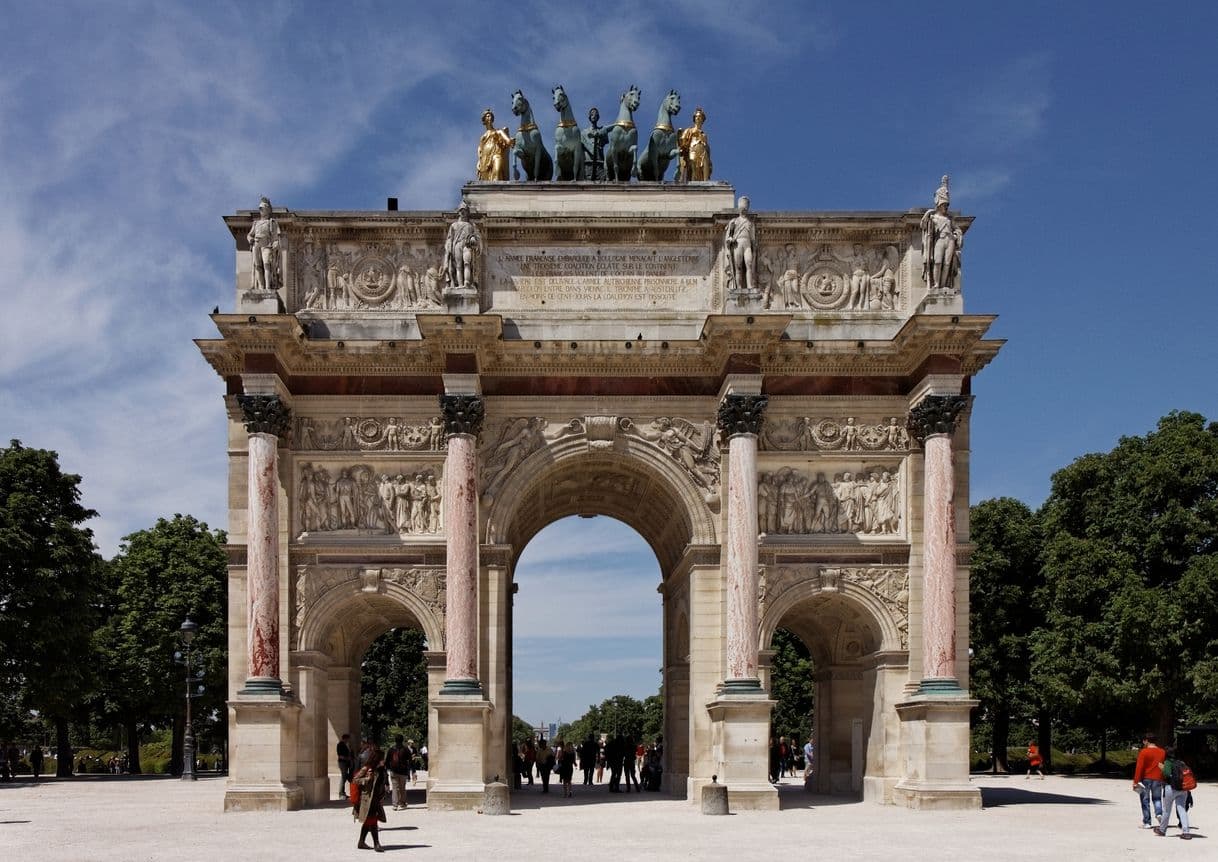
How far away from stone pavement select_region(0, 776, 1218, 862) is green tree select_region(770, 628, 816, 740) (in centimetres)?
3017

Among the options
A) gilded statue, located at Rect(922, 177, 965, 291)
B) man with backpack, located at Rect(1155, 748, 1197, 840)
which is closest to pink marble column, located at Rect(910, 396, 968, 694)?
gilded statue, located at Rect(922, 177, 965, 291)

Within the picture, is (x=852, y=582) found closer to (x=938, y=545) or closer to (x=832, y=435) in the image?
(x=938, y=545)

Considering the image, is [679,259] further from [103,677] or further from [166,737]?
[166,737]

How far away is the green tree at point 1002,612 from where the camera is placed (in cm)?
5281

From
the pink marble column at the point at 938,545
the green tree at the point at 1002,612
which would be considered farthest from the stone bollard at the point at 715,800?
the green tree at the point at 1002,612

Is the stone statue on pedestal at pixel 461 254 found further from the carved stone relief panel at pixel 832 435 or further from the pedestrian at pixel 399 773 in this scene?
the pedestrian at pixel 399 773

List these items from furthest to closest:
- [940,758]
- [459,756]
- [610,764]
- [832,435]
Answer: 1. [610,764]
2. [832,435]
3. [459,756]
4. [940,758]

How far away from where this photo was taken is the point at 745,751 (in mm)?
30062

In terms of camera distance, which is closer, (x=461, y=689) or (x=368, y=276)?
(x=461, y=689)

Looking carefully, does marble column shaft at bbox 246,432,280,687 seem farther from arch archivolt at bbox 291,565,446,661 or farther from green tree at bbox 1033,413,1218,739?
green tree at bbox 1033,413,1218,739

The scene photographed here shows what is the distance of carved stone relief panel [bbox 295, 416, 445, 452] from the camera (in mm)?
32625

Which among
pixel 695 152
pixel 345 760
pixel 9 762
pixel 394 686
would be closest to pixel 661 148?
pixel 695 152

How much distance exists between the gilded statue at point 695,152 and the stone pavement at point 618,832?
14.5m

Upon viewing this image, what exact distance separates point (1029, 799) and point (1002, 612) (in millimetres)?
19955
